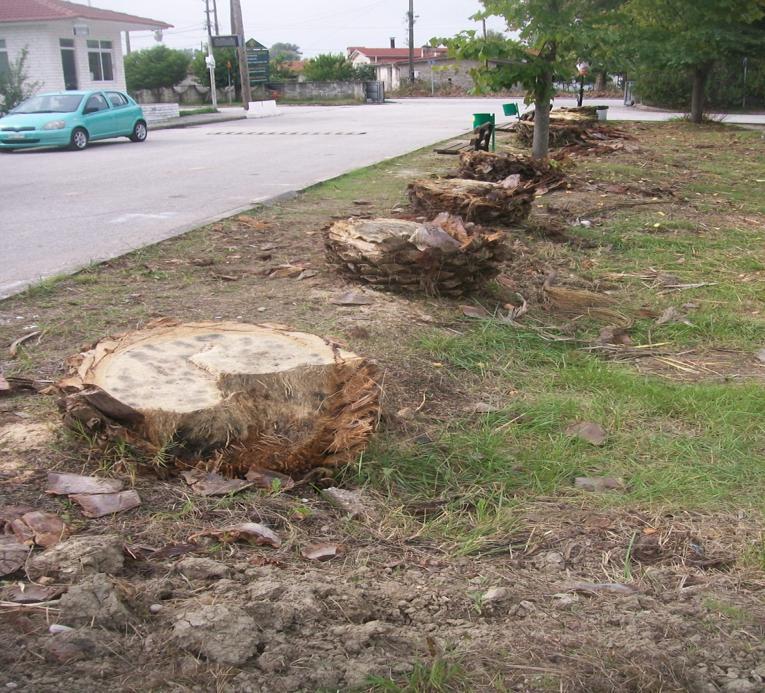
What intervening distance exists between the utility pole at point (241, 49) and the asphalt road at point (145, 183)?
1653 cm

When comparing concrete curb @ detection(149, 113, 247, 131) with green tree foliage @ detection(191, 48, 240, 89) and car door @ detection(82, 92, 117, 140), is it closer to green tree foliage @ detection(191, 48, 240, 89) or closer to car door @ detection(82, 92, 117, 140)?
car door @ detection(82, 92, 117, 140)

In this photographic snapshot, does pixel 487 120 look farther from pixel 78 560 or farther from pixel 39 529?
pixel 78 560

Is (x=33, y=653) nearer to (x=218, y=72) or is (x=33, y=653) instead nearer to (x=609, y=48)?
(x=609, y=48)

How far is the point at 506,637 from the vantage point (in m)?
2.54

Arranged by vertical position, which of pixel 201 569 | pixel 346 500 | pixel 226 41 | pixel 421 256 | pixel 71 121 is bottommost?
pixel 346 500

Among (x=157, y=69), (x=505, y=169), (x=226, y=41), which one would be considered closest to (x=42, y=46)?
(x=226, y=41)

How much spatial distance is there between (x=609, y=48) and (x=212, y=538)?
11011 millimetres

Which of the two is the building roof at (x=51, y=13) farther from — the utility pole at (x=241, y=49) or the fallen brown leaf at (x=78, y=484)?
the fallen brown leaf at (x=78, y=484)

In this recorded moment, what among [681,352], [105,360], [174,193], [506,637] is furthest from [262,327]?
[174,193]

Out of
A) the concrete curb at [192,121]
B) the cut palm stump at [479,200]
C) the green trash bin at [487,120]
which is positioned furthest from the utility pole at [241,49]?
the cut palm stump at [479,200]

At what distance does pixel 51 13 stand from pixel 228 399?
37603 millimetres

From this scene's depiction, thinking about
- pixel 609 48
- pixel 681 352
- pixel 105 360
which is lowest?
pixel 681 352

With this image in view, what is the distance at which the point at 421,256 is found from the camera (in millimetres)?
6195

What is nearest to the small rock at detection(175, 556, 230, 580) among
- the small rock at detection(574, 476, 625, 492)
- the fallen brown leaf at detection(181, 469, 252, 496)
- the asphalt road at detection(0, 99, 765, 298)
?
the fallen brown leaf at detection(181, 469, 252, 496)
